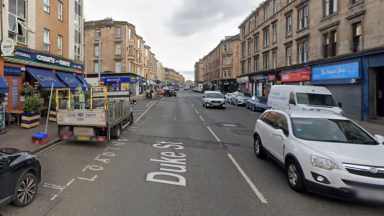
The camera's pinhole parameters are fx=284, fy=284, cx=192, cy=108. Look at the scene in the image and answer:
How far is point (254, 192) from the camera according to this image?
5652 mm

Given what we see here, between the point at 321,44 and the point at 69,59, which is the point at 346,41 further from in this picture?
the point at 69,59

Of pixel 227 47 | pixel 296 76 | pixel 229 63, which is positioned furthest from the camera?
pixel 229 63

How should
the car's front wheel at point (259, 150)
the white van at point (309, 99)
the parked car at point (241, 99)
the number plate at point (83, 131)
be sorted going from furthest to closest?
the parked car at point (241, 99), the white van at point (309, 99), the number plate at point (83, 131), the car's front wheel at point (259, 150)

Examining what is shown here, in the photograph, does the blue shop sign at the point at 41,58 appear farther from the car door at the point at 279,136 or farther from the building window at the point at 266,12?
the building window at the point at 266,12

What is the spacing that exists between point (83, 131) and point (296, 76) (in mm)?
23687

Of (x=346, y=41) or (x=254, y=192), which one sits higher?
(x=346, y=41)

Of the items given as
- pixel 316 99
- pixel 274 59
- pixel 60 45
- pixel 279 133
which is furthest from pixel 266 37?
pixel 279 133

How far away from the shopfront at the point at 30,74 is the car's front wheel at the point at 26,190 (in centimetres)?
1080

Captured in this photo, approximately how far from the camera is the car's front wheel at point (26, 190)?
471 cm

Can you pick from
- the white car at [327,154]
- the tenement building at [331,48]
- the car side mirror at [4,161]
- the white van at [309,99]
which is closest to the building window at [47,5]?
the white van at [309,99]

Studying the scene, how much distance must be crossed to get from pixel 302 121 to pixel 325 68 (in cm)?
1887

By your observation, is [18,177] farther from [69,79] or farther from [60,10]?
[60,10]

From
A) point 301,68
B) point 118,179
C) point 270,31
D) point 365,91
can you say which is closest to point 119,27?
point 270,31

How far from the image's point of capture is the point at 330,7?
23047 millimetres
